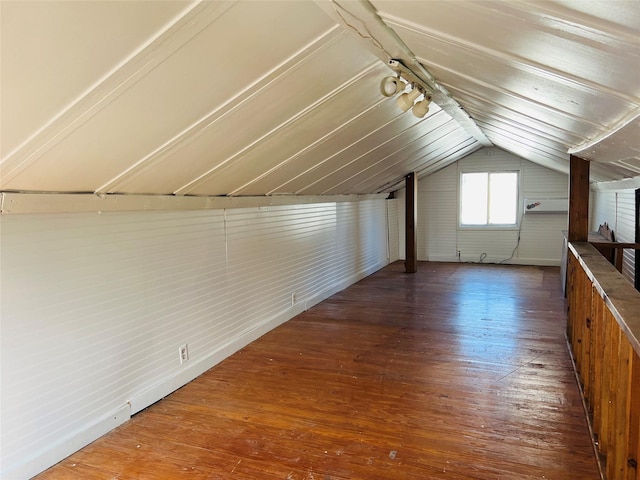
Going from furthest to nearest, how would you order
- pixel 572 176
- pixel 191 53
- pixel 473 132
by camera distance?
1. pixel 473 132
2. pixel 572 176
3. pixel 191 53

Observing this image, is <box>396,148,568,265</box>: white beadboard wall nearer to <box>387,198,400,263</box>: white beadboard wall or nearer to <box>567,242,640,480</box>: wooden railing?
<box>387,198,400,263</box>: white beadboard wall

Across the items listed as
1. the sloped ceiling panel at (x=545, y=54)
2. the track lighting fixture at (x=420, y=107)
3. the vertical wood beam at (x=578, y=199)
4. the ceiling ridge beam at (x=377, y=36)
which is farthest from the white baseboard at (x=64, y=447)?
the vertical wood beam at (x=578, y=199)

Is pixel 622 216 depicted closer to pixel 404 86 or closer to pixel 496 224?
pixel 496 224

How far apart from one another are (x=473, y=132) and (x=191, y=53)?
4.72 m

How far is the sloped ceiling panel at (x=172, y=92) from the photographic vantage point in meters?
1.39

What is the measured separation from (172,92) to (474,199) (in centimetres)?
755

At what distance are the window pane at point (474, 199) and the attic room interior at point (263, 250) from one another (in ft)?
12.0

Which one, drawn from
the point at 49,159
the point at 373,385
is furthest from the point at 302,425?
the point at 49,159

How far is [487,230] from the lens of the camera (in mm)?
8391

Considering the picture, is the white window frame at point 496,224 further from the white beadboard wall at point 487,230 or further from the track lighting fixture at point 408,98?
the track lighting fixture at point 408,98

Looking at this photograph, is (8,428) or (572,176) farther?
(572,176)

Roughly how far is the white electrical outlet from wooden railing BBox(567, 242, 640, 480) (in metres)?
2.64

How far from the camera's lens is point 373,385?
319cm

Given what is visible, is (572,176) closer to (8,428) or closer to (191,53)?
(191,53)
